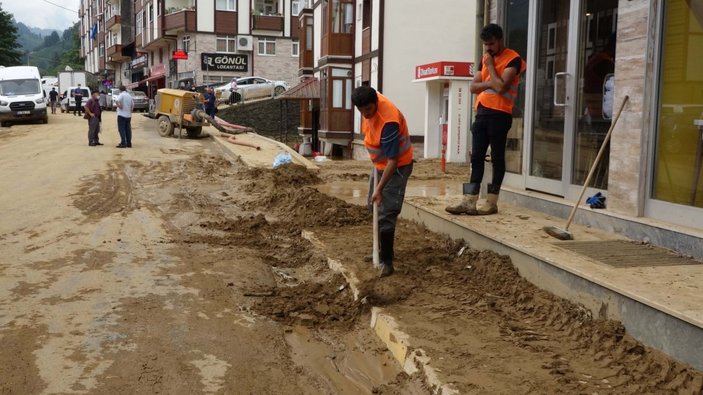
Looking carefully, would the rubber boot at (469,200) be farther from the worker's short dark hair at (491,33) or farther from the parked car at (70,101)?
the parked car at (70,101)

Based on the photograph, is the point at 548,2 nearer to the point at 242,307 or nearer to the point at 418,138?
the point at 242,307

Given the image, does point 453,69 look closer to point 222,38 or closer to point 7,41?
point 222,38

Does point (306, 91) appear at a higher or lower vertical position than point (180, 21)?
lower

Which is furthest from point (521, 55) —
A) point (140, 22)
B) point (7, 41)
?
point (7, 41)

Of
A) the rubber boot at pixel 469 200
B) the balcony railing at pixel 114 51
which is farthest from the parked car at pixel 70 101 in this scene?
the rubber boot at pixel 469 200

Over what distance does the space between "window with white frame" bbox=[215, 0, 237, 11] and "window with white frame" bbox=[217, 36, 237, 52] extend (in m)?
1.97

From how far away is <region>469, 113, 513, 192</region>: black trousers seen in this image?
23.7 feet

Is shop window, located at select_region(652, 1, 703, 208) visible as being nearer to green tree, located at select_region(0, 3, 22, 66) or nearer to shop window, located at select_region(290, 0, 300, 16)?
shop window, located at select_region(290, 0, 300, 16)

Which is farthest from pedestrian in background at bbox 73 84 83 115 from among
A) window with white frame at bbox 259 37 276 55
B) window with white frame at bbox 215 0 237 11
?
window with white frame at bbox 259 37 276 55

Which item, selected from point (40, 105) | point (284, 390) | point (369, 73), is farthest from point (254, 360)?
point (40, 105)

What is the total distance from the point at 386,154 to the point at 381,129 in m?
0.23

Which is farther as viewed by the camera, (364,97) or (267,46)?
(267,46)

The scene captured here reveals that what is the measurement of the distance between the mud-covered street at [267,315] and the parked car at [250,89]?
33.2 m

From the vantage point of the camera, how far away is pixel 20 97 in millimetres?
28875
